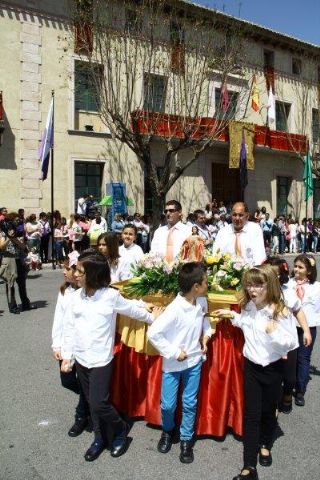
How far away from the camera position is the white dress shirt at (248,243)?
555 centimetres

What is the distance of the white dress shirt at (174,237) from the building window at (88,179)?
14669 millimetres

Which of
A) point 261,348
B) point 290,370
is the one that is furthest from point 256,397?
point 290,370

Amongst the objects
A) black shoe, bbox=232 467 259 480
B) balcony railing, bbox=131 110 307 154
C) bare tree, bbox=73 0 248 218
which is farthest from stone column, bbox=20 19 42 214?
black shoe, bbox=232 467 259 480

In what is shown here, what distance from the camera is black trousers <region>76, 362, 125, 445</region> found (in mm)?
3625

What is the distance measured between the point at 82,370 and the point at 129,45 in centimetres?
1636

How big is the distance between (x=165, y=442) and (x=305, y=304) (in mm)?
2054

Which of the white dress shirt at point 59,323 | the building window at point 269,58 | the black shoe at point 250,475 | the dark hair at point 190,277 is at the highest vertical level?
the building window at point 269,58

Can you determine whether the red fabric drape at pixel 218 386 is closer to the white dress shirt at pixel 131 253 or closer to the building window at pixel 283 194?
the white dress shirt at pixel 131 253

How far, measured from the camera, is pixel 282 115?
91.9 ft

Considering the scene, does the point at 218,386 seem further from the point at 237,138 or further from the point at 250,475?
the point at 237,138

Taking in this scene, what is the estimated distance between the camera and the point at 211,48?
60.6 ft

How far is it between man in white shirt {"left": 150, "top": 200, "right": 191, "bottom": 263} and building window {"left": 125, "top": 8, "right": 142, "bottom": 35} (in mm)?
13425

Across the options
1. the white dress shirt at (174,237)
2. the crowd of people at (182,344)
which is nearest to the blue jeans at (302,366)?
the crowd of people at (182,344)

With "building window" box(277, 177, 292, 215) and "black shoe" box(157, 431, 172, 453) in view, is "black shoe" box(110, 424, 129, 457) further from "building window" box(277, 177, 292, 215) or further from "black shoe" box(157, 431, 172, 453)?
"building window" box(277, 177, 292, 215)
